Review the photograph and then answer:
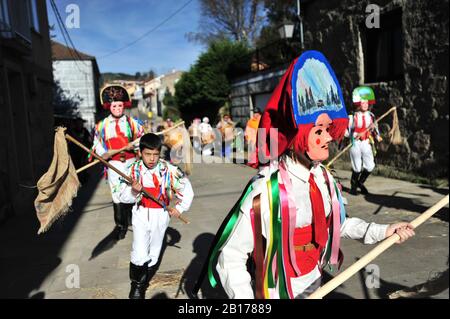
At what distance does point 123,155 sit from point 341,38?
7.20m

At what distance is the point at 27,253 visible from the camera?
5086 millimetres

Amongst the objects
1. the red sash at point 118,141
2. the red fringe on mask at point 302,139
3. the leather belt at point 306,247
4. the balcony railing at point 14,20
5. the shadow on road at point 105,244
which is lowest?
the shadow on road at point 105,244

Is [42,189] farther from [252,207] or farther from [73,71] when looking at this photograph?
[73,71]

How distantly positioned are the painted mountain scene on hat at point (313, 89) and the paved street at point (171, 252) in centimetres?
87

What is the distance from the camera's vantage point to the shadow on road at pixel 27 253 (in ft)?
13.2

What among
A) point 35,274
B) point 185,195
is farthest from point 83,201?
point 185,195

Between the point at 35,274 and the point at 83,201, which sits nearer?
the point at 35,274

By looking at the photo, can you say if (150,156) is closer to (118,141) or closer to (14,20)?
(118,141)

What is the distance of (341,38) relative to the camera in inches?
412

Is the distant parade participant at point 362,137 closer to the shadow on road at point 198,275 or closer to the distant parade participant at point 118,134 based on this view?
the shadow on road at point 198,275

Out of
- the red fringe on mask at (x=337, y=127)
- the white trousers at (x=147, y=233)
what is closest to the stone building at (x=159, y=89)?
the white trousers at (x=147, y=233)

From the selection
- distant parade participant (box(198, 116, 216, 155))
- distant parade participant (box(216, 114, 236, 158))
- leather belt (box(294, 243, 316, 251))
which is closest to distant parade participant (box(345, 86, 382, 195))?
leather belt (box(294, 243, 316, 251))

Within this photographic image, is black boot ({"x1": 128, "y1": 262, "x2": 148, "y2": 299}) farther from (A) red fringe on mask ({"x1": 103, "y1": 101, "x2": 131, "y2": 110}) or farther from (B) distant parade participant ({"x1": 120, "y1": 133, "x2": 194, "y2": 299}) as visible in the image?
(A) red fringe on mask ({"x1": 103, "y1": 101, "x2": 131, "y2": 110})
